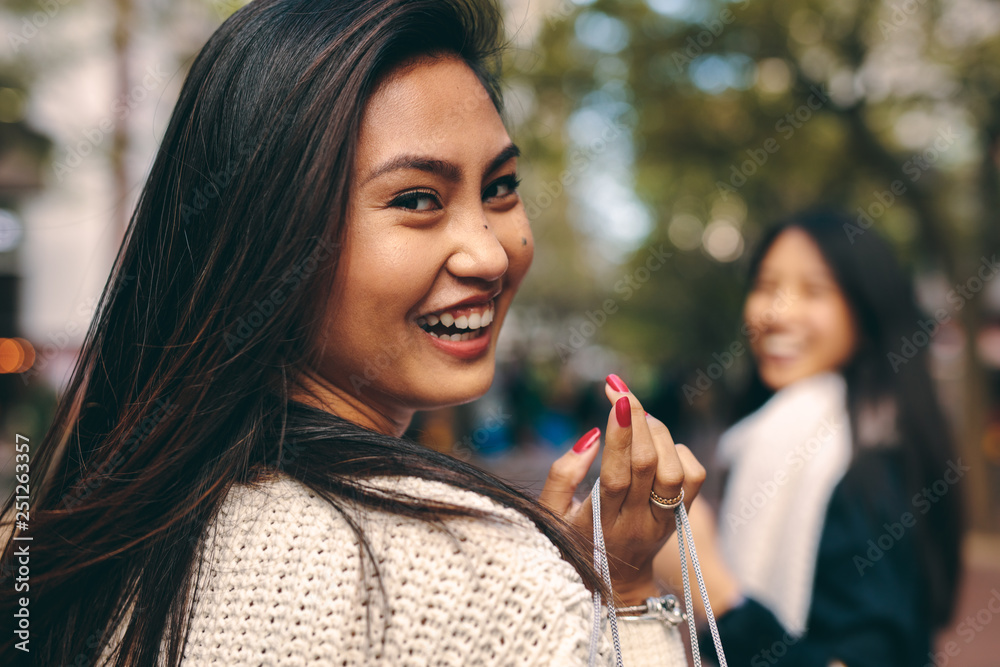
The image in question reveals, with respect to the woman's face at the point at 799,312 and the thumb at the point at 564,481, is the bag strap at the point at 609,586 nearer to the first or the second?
the thumb at the point at 564,481

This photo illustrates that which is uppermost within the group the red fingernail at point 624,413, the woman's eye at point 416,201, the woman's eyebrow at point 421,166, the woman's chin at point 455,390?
the woman's eyebrow at point 421,166

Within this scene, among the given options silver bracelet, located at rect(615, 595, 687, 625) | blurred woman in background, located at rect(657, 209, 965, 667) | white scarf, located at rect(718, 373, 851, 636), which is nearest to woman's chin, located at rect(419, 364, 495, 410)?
silver bracelet, located at rect(615, 595, 687, 625)

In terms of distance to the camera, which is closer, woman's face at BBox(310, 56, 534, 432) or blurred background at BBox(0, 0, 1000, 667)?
woman's face at BBox(310, 56, 534, 432)

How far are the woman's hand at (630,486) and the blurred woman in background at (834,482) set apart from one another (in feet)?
2.20

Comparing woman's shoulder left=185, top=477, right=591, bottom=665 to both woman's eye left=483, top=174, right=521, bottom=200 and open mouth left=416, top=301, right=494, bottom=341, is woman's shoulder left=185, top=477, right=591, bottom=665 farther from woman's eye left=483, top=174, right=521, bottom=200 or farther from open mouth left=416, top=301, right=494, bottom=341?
woman's eye left=483, top=174, right=521, bottom=200

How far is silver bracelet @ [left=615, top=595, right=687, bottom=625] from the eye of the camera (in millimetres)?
1355

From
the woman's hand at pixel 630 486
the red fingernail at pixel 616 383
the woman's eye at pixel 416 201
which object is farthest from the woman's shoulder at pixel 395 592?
the woman's eye at pixel 416 201

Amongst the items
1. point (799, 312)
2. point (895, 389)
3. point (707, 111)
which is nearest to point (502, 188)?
point (799, 312)

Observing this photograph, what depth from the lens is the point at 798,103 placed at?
8.63 m

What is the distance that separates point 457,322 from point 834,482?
185 centimetres

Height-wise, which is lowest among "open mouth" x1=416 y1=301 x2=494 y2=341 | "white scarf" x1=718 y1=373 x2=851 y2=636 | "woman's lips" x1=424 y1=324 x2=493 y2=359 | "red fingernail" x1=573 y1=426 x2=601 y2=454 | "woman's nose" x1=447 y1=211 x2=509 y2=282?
"white scarf" x1=718 y1=373 x2=851 y2=636

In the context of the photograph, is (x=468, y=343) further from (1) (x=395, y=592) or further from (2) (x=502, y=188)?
(1) (x=395, y=592)

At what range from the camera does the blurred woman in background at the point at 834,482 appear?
91.3 inches

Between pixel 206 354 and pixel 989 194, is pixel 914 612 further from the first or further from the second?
pixel 989 194
